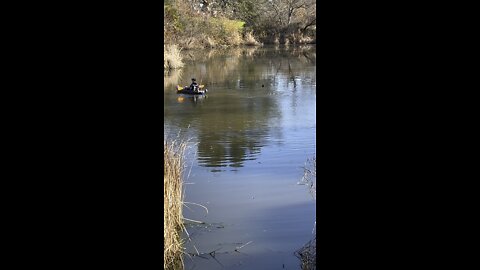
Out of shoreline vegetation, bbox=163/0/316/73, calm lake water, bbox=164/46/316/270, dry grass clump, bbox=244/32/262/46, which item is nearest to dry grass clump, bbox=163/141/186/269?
calm lake water, bbox=164/46/316/270

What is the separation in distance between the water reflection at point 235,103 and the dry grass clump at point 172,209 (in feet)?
7.27

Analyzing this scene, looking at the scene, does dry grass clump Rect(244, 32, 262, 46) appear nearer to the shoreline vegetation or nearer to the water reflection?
the shoreline vegetation

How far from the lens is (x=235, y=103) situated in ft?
35.7

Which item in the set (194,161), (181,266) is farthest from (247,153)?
(181,266)

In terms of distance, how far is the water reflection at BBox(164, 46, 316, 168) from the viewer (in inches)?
310

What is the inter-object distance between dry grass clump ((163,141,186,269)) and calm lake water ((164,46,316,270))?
134 mm

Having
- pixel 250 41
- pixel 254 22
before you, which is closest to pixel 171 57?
pixel 250 41

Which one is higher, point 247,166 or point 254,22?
point 254,22

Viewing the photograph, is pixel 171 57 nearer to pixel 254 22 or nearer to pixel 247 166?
pixel 247 166

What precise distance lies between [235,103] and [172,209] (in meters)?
6.40

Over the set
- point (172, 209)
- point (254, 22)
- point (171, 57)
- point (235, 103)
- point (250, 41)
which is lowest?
point (172, 209)
